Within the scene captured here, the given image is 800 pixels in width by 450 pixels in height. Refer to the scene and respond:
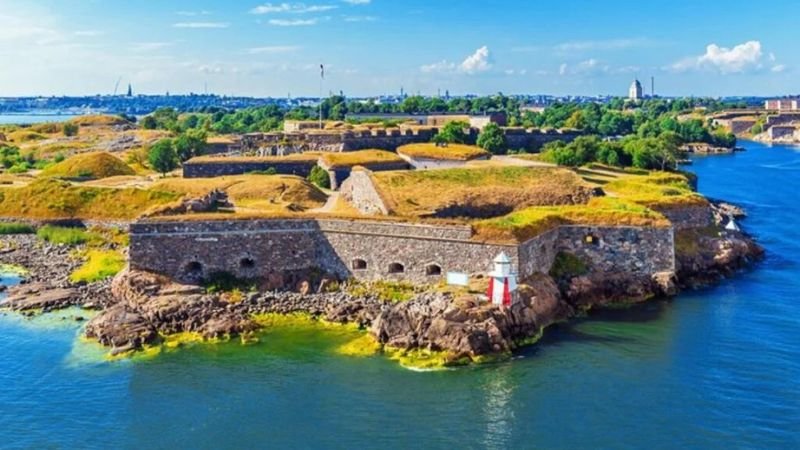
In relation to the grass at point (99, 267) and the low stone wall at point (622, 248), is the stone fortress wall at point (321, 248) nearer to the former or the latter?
the low stone wall at point (622, 248)

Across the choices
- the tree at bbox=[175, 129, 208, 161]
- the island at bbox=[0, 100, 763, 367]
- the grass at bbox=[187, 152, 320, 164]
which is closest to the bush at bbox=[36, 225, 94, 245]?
the island at bbox=[0, 100, 763, 367]

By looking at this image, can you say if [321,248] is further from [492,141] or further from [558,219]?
[492,141]

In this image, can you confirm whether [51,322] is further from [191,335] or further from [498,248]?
[498,248]

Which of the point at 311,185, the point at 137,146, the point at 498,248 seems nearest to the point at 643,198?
the point at 498,248

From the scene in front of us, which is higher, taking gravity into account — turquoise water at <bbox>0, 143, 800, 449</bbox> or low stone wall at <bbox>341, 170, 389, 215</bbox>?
low stone wall at <bbox>341, 170, 389, 215</bbox>

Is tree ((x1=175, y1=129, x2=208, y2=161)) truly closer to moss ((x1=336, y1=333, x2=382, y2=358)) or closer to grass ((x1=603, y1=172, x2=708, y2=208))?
grass ((x1=603, y1=172, x2=708, y2=208))

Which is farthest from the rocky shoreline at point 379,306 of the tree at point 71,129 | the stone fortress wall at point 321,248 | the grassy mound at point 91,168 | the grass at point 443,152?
the tree at point 71,129
